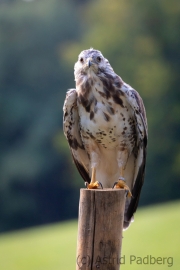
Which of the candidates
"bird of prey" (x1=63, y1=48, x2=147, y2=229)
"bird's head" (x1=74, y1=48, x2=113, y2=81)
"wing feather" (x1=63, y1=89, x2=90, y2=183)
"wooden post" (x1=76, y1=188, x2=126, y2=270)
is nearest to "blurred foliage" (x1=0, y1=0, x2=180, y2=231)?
"wing feather" (x1=63, y1=89, x2=90, y2=183)

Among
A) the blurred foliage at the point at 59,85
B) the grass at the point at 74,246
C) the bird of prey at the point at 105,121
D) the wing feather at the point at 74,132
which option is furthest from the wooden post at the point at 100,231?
the blurred foliage at the point at 59,85

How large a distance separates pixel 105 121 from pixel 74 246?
10.2 m

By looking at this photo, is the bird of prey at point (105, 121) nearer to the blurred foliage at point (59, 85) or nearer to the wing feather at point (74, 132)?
the wing feather at point (74, 132)

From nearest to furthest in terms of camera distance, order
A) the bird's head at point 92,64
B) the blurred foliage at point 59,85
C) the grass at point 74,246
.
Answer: the bird's head at point 92,64
the grass at point 74,246
the blurred foliage at point 59,85

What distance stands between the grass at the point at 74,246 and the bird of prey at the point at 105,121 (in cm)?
616

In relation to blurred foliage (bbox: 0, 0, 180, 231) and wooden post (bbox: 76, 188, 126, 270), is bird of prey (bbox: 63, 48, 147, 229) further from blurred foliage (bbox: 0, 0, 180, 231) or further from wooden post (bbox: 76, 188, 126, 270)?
blurred foliage (bbox: 0, 0, 180, 231)

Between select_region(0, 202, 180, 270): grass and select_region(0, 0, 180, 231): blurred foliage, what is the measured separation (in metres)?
13.5

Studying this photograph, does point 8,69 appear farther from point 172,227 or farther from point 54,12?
point 172,227

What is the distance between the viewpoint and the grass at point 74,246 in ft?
45.8

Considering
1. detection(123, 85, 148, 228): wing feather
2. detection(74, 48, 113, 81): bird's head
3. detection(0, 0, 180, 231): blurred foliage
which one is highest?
detection(0, 0, 180, 231): blurred foliage

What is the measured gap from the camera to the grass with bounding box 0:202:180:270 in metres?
14.0

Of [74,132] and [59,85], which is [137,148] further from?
[59,85]

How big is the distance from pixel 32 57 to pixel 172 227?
2452cm

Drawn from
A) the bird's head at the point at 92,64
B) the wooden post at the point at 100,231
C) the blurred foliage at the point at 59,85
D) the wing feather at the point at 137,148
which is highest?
the blurred foliage at the point at 59,85
